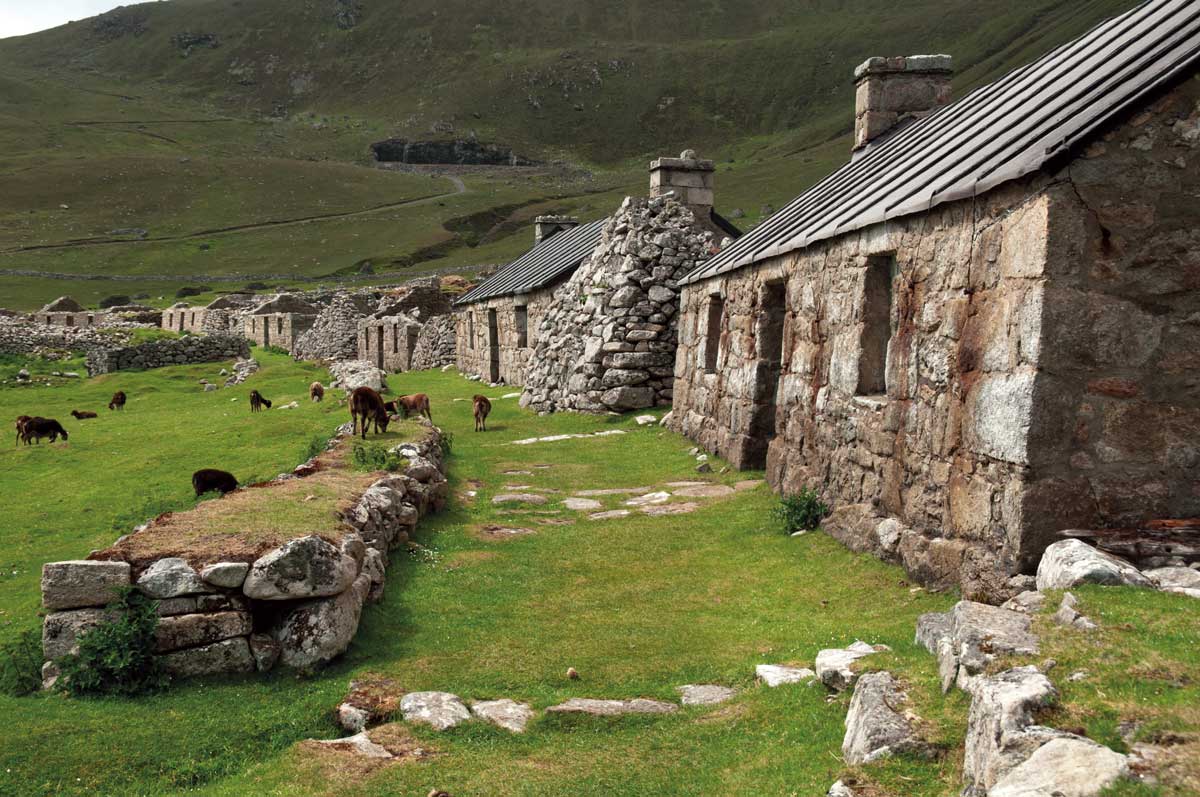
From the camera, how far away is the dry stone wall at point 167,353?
3616cm

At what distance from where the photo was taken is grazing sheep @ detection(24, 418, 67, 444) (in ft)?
60.0

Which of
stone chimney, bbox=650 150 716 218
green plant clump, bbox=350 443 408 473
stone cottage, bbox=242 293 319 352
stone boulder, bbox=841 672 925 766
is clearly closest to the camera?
stone boulder, bbox=841 672 925 766

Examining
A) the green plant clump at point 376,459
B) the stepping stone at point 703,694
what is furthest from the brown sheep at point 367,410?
the stepping stone at point 703,694

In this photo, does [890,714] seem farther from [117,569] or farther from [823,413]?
[823,413]

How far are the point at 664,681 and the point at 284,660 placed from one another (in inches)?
110

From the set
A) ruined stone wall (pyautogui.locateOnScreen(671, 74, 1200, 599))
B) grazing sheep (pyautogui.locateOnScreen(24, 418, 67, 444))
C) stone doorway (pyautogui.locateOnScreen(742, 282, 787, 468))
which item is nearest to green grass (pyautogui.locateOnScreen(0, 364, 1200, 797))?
ruined stone wall (pyautogui.locateOnScreen(671, 74, 1200, 599))

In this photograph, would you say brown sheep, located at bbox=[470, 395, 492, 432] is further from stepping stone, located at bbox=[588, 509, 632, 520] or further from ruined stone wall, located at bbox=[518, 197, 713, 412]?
stepping stone, located at bbox=[588, 509, 632, 520]

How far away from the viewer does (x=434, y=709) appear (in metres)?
5.89

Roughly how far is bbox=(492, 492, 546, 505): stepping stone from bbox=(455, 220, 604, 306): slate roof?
14.3 m

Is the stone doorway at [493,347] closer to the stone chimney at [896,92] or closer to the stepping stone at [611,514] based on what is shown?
the stone chimney at [896,92]

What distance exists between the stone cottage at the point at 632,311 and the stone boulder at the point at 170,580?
47.6ft

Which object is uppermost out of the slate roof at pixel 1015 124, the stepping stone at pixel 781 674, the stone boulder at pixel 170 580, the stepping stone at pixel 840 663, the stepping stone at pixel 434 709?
the slate roof at pixel 1015 124

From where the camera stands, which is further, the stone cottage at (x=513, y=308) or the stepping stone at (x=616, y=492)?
the stone cottage at (x=513, y=308)

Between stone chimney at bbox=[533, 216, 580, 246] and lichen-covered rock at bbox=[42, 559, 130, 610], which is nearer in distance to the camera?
lichen-covered rock at bbox=[42, 559, 130, 610]
